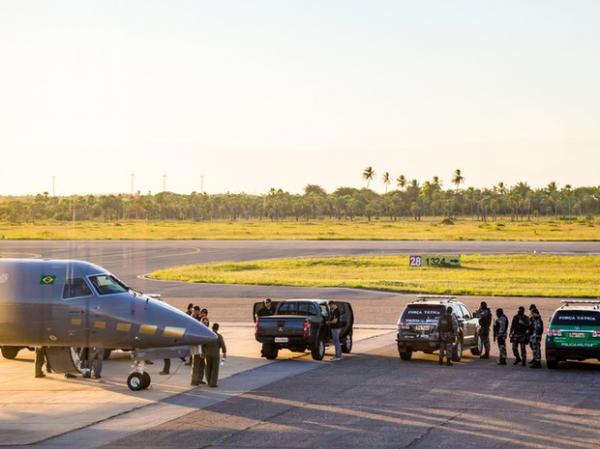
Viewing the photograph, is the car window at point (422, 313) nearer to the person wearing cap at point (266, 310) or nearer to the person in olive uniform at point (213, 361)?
the person wearing cap at point (266, 310)

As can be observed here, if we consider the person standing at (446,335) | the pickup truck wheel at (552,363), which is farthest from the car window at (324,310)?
the pickup truck wheel at (552,363)

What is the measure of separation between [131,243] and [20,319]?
10803 cm

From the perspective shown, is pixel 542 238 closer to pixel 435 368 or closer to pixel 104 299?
pixel 435 368

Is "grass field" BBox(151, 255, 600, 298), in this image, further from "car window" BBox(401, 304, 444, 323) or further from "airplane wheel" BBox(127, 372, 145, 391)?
"airplane wheel" BBox(127, 372, 145, 391)

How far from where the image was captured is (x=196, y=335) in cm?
2762

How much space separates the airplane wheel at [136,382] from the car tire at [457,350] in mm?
11517

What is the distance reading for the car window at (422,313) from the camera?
3562cm

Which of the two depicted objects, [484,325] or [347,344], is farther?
[347,344]

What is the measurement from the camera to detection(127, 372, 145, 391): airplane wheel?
29.3 meters

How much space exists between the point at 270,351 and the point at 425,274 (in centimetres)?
4608

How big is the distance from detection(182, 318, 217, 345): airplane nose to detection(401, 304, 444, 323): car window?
387 inches

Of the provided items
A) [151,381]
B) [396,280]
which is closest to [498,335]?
[151,381]

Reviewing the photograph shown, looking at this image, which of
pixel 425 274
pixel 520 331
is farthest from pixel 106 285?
pixel 425 274

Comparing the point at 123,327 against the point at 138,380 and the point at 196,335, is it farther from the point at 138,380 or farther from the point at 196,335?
the point at 138,380
